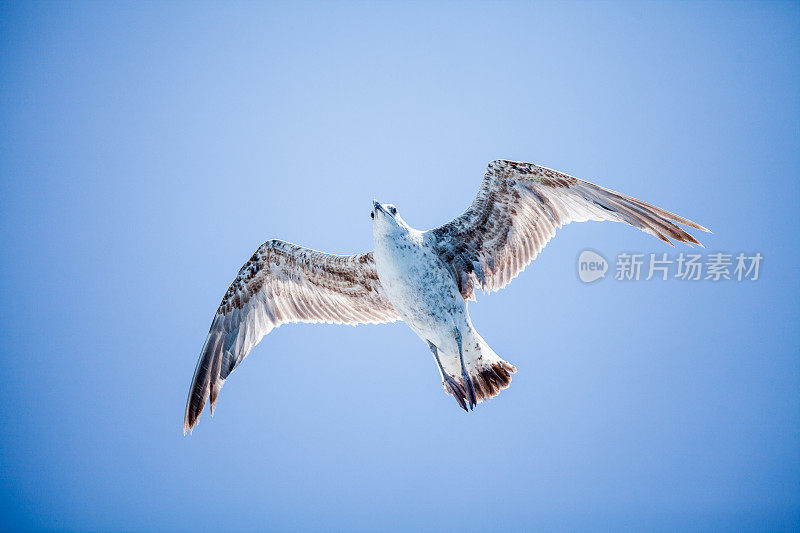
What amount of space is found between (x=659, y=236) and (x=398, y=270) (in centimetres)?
270

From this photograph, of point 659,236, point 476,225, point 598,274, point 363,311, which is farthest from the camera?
point 598,274

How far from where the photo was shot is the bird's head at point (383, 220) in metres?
9.23

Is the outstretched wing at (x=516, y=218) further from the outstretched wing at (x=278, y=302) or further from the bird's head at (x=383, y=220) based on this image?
the outstretched wing at (x=278, y=302)

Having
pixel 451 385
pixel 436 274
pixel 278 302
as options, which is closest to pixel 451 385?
pixel 451 385

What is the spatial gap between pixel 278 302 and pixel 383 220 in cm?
206

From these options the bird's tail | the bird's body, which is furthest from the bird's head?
the bird's tail

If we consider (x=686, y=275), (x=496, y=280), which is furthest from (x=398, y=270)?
(x=686, y=275)

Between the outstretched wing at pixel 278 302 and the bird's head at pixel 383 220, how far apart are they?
976 mm

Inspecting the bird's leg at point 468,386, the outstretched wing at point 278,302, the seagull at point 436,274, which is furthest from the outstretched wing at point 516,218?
the outstretched wing at point 278,302

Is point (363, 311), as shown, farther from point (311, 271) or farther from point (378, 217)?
point (378, 217)

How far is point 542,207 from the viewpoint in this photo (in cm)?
971

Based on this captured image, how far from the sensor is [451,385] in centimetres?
981
